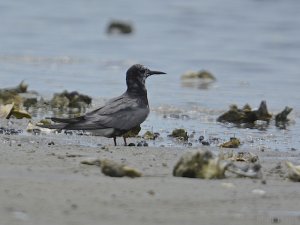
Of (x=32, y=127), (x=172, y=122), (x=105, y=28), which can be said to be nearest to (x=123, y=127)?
(x=32, y=127)

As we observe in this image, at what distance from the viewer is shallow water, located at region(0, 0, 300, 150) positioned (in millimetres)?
13055

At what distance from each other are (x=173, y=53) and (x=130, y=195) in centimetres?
1239

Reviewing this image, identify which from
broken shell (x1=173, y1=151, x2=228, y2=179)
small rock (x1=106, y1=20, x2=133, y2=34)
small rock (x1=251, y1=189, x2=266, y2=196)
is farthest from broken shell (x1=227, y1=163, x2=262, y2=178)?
small rock (x1=106, y1=20, x2=133, y2=34)

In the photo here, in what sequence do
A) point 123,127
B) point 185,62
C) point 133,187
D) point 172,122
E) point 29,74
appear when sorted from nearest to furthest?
point 133,187 < point 123,127 < point 172,122 < point 29,74 < point 185,62

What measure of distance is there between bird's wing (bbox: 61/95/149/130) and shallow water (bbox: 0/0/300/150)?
98cm

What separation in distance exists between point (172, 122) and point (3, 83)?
3.88 meters

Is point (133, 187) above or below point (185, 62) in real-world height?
below

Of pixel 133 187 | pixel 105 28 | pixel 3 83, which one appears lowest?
pixel 133 187

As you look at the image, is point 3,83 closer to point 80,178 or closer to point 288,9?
point 80,178

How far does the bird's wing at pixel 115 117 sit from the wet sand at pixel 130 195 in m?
1.33

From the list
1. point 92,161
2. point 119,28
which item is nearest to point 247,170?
point 92,161

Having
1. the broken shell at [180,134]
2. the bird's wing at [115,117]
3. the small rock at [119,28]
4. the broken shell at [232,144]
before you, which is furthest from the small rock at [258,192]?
the small rock at [119,28]

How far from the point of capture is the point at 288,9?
24.4 metres

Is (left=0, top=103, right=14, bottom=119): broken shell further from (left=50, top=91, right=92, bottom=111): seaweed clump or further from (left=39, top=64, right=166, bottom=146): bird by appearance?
(left=50, top=91, right=92, bottom=111): seaweed clump
